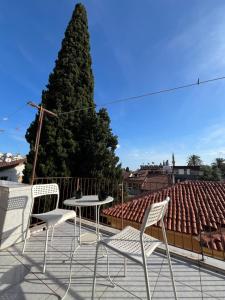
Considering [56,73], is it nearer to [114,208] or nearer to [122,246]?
[114,208]

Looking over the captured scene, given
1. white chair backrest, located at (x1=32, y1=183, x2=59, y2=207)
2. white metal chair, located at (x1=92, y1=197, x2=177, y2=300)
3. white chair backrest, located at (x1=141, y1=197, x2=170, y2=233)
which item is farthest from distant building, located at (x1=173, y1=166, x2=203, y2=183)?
white chair backrest, located at (x1=141, y1=197, x2=170, y2=233)

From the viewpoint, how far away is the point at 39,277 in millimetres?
1911

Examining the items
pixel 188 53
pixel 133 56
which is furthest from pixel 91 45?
pixel 188 53

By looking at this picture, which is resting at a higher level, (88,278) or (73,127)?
(73,127)

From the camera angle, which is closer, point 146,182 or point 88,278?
point 88,278

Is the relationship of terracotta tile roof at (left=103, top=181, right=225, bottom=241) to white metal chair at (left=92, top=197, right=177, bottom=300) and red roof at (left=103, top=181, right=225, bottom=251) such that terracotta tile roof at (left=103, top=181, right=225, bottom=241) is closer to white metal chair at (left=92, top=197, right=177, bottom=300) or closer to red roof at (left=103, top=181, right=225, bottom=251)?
red roof at (left=103, top=181, right=225, bottom=251)

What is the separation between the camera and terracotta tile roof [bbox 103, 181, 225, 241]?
6.29 m

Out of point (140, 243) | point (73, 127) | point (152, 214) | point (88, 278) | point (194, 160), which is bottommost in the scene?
point (88, 278)

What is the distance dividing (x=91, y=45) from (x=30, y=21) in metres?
5.01

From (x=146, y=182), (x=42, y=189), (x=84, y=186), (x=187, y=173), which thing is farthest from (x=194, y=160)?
(x=42, y=189)

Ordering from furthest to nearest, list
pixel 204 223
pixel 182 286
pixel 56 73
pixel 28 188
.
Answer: pixel 56 73, pixel 204 223, pixel 28 188, pixel 182 286

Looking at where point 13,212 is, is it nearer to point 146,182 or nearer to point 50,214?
point 50,214

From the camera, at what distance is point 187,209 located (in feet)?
24.3

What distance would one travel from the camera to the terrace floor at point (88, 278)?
1.66 m
